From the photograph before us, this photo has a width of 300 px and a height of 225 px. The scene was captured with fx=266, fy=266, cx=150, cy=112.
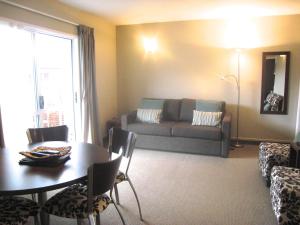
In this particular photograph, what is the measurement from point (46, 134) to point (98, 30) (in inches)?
112

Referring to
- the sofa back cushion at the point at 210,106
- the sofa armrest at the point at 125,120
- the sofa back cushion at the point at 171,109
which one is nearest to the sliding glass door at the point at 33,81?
the sofa armrest at the point at 125,120

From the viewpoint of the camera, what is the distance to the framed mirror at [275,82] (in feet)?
16.1

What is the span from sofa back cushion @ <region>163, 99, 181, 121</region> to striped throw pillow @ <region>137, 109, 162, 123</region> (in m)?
0.26

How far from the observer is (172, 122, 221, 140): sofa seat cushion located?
14.5ft

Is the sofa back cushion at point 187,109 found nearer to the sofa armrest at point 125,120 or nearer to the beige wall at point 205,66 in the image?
the beige wall at point 205,66

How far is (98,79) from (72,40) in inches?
37.5

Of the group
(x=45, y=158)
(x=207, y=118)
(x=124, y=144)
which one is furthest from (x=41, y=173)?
(x=207, y=118)

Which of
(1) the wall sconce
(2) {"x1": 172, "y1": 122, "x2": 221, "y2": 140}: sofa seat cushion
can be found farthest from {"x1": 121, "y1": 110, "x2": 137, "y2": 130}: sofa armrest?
(1) the wall sconce

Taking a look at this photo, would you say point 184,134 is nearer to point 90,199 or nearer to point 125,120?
point 125,120

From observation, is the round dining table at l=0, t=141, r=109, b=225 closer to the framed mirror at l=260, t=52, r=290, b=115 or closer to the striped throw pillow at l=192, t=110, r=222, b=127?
the striped throw pillow at l=192, t=110, r=222, b=127

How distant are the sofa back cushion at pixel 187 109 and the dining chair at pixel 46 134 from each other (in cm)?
273

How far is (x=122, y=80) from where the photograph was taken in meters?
6.00

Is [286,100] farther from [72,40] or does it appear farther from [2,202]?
[2,202]

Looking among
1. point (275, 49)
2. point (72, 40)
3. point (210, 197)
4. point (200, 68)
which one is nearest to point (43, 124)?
point (72, 40)
